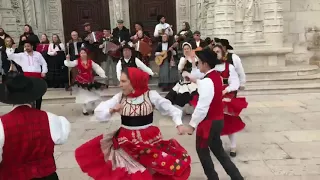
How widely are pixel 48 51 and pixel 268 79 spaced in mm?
6315

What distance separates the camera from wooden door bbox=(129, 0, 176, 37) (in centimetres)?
1264

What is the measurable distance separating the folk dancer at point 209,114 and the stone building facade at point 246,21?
276 inches

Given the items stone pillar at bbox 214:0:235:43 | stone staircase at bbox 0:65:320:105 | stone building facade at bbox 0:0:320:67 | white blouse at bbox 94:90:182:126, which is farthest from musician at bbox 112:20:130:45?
white blouse at bbox 94:90:182:126

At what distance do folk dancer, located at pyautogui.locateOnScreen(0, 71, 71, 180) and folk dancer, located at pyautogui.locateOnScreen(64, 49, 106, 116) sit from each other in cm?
491

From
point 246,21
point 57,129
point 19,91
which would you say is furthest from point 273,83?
point 19,91

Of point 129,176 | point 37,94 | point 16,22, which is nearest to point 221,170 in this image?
point 129,176

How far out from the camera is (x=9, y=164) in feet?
8.78

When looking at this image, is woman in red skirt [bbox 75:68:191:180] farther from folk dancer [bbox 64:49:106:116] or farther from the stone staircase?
the stone staircase

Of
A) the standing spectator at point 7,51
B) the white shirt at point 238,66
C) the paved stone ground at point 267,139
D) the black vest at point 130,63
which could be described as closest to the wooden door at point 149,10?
the standing spectator at point 7,51

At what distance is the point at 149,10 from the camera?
41.5 ft

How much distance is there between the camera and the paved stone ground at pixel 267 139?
4.54m

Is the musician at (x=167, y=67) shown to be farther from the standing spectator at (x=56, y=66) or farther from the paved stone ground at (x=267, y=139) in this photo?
the standing spectator at (x=56, y=66)

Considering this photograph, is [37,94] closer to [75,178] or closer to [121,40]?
[75,178]

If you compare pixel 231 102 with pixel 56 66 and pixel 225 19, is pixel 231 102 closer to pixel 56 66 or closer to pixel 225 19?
pixel 225 19
